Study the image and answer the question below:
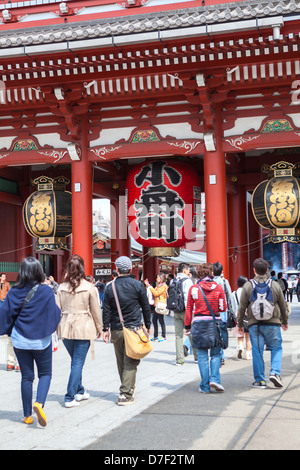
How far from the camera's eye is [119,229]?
1986 cm

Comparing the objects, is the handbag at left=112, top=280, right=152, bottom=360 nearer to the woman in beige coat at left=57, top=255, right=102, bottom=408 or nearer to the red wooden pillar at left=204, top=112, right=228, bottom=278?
the woman in beige coat at left=57, top=255, right=102, bottom=408

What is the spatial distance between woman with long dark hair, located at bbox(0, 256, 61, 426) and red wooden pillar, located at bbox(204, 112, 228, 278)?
328 inches

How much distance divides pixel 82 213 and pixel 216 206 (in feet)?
11.1

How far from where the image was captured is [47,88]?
14828mm

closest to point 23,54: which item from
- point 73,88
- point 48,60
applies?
point 48,60

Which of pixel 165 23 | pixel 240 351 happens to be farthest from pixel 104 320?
pixel 165 23

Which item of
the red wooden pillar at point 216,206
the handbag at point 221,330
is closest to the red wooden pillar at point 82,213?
the red wooden pillar at point 216,206

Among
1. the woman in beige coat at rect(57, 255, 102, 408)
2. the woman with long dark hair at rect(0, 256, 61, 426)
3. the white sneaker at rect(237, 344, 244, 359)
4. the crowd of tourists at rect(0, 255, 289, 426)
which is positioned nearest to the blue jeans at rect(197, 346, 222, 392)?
the crowd of tourists at rect(0, 255, 289, 426)

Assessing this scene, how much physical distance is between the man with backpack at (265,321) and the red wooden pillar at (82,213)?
7.78 metres

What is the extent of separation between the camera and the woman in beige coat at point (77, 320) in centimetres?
723

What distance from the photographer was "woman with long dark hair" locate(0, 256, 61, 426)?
6.45 m

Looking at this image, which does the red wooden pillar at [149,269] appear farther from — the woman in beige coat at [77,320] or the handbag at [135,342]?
the handbag at [135,342]

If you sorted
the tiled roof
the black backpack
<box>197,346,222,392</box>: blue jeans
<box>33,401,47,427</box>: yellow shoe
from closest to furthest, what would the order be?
<box>33,401,47,427</box>: yellow shoe
<box>197,346,222,392</box>: blue jeans
the black backpack
the tiled roof
